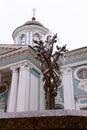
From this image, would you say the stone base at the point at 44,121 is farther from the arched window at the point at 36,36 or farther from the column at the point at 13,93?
the arched window at the point at 36,36

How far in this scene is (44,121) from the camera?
3305 mm

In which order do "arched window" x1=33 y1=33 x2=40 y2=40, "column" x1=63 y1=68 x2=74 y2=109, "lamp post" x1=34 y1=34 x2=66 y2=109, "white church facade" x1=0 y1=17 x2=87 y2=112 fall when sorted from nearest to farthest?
"lamp post" x1=34 y1=34 x2=66 y2=109 < "white church facade" x1=0 y1=17 x2=87 y2=112 < "column" x1=63 y1=68 x2=74 y2=109 < "arched window" x1=33 y1=33 x2=40 y2=40

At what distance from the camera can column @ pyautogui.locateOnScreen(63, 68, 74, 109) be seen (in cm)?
1626

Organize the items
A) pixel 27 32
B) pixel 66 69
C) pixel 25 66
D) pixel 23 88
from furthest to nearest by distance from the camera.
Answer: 1. pixel 27 32
2. pixel 66 69
3. pixel 25 66
4. pixel 23 88

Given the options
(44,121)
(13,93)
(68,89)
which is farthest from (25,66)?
(44,121)

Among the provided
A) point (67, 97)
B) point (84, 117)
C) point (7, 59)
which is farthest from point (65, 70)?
point (84, 117)

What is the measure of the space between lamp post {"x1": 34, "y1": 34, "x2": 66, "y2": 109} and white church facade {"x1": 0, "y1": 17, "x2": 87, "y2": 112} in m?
8.84

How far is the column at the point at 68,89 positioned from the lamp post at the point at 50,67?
9.55 meters

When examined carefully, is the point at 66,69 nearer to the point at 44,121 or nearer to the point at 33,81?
the point at 33,81

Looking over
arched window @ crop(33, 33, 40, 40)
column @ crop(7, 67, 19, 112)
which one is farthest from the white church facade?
arched window @ crop(33, 33, 40, 40)

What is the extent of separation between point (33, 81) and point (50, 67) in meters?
11.2

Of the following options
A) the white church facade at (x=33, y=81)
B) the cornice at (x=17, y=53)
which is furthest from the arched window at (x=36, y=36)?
the cornice at (x=17, y=53)

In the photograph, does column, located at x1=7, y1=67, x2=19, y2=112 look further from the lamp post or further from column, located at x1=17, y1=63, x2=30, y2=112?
the lamp post

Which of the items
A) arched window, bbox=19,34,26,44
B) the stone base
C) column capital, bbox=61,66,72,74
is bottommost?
the stone base
